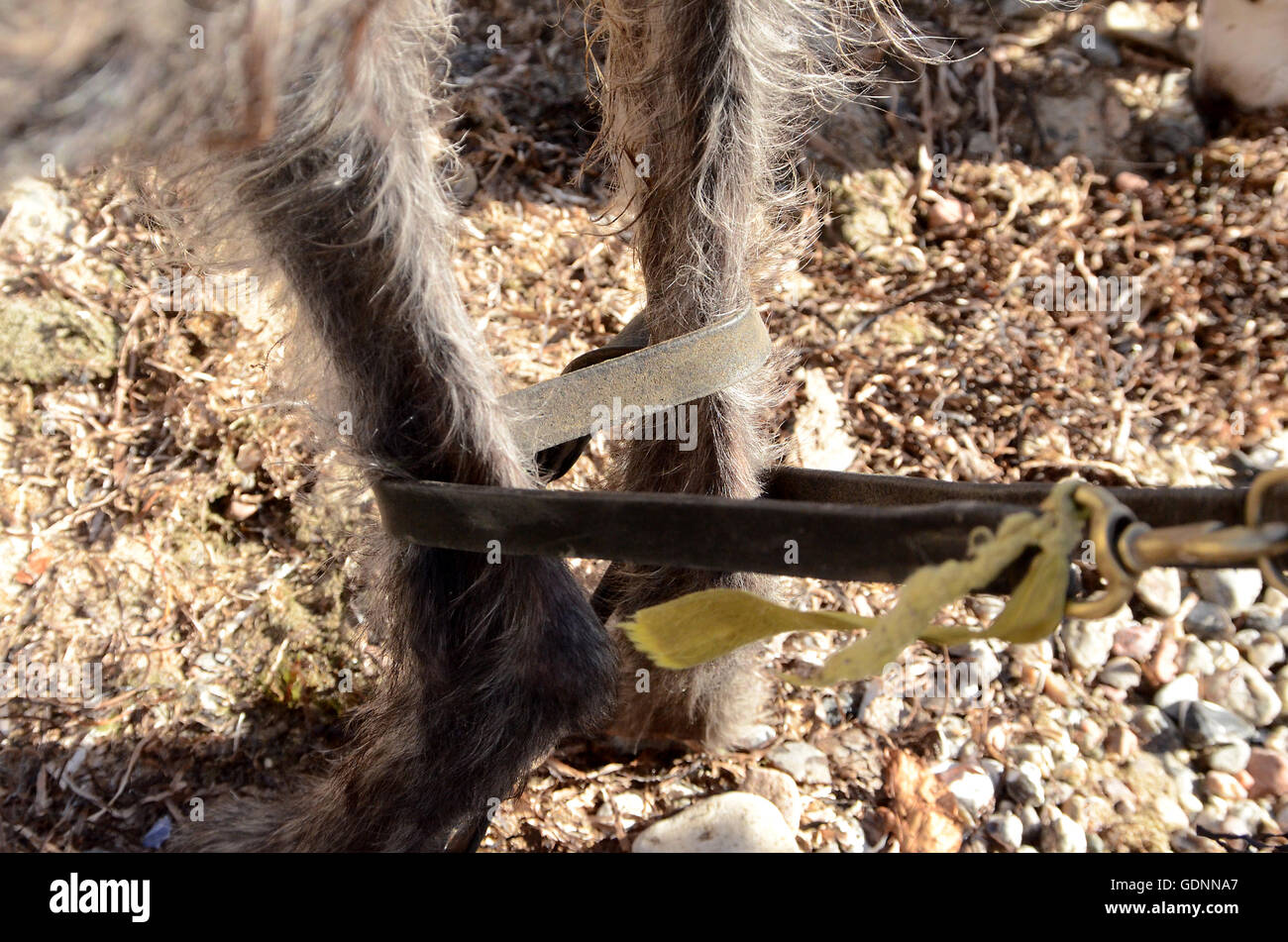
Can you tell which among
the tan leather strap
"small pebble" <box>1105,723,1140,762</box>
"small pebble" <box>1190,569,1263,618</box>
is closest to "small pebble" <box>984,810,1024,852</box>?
"small pebble" <box>1105,723,1140,762</box>

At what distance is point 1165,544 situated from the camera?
0.68 m

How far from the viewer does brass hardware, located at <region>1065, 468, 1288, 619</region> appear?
0.65 metres

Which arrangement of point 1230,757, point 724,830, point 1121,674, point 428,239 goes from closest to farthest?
point 428,239
point 724,830
point 1230,757
point 1121,674

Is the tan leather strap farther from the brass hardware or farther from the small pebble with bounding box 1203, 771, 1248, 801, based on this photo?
the small pebble with bounding box 1203, 771, 1248, 801

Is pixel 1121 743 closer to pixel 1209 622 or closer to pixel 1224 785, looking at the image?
pixel 1224 785

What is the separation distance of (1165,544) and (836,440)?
121cm

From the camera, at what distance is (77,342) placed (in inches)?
72.7

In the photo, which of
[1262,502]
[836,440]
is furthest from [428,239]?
[836,440]

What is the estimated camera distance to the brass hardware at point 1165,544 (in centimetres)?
65

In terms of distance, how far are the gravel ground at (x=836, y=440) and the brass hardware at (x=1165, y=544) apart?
79 centimetres

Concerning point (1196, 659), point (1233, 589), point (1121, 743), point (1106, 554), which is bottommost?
point (1121, 743)

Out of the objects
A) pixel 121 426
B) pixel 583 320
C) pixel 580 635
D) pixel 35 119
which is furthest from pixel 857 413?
pixel 35 119
